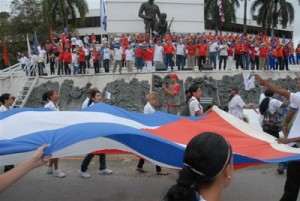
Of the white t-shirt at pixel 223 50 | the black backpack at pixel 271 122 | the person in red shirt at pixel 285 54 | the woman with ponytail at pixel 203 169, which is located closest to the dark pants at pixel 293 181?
the black backpack at pixel 271 122

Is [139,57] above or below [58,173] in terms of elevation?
above

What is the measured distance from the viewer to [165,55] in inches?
747

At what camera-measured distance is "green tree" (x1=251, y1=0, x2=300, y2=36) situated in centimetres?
4341

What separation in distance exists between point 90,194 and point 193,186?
4.36m

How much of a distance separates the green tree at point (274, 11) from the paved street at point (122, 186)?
130 feet

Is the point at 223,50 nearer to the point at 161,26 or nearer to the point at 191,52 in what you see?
the point at 191,52

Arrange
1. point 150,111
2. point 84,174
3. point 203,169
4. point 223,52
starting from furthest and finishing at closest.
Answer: point 223,52 → point 150,111 → point 84,174 → point 203,169

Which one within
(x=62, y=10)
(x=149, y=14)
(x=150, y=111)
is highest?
(x=62, y=10)

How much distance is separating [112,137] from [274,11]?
43.5 metres

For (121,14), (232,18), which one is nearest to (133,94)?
→ (121,14)

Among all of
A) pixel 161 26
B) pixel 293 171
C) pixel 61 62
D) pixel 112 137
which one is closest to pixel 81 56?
pixel 61 62

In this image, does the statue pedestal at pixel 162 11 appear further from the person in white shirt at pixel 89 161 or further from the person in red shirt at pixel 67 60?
the person in white shirt at pixel 89 161

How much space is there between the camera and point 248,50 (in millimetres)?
19953

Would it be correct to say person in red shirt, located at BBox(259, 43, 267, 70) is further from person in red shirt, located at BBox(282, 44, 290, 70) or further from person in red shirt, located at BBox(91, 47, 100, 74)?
person in red shirt, located at BBox(91, 47, 100, 74)
